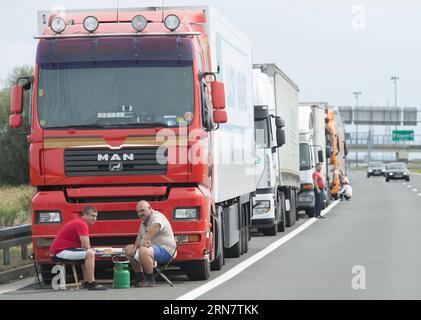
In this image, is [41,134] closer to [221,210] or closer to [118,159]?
[118,159]

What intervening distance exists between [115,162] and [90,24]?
1.83 meters

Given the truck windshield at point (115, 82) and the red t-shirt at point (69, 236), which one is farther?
the truck windshield at point (115, 82)

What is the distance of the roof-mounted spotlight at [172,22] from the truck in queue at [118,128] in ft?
0.04

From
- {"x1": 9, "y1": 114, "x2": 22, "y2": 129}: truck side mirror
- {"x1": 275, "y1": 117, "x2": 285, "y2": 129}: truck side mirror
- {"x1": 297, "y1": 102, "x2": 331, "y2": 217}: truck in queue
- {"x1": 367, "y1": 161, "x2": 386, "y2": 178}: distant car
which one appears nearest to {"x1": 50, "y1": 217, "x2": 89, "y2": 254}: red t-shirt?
{"x1": 9, "y1": 114, "x2": 22, "y2": 129}: truck side mirror

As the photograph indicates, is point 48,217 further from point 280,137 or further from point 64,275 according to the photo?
point 280,137

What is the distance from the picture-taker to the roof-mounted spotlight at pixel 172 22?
50.9ft

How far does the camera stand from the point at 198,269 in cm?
1598

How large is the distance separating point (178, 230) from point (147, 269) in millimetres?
691

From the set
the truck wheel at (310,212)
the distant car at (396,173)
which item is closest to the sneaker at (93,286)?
the truck wheel at (310,212)

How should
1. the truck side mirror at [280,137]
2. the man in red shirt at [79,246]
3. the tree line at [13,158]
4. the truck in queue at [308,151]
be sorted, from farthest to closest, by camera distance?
1. the tree line at [13,158]
2. the truck in queue at [308,151]
3. the truck side mirror at [280,137]
4. the man in red shirt at [79,246]

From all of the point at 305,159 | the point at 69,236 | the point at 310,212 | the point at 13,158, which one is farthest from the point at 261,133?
the point at 13,158

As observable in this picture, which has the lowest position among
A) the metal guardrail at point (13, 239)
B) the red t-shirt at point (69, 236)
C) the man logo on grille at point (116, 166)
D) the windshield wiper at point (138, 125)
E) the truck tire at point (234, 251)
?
the truck tire at point (234, 251)

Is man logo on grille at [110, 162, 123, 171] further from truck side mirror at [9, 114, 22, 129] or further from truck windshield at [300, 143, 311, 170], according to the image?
truck windshield at [300, 143, 311, 170]

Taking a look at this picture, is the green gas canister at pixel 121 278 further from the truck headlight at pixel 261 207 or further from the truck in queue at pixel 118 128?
the truck headlight at pixel 261 207
